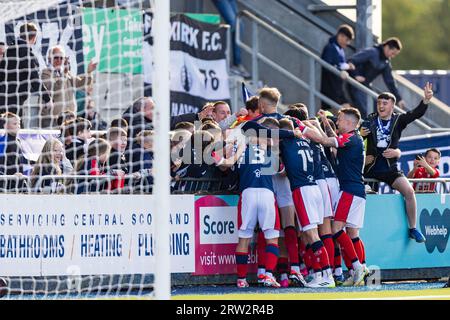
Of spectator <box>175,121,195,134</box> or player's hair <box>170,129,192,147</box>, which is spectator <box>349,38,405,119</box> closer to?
spectator <box>175,121,195,134</box>

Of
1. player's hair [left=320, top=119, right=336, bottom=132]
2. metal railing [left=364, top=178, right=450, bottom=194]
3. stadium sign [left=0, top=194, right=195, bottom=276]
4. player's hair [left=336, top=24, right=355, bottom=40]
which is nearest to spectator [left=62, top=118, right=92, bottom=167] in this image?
stadium sign [left=0, top=194, right=195, bottom=276]

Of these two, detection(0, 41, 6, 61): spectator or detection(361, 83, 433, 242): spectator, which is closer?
detection(0, 41, 6, 61): spectator

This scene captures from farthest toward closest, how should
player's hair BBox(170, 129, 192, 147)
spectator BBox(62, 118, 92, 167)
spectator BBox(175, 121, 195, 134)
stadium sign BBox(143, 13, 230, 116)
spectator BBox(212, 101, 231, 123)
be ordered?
stadium sign BBox(143, 13, 230, 116)
spectator BBox(212, 101, 231, 123)
spectator BBox(175, 121, 195, 134)
player's hair BBox(170, 129, 192, 147)
spectator BBox(62, 118, 92, 167)

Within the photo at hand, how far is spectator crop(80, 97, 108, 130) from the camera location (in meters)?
16.4

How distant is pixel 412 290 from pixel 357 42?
704 cm

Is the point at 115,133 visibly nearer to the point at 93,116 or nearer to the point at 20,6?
the point at 93,116

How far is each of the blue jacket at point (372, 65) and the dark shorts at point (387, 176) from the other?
4486mm

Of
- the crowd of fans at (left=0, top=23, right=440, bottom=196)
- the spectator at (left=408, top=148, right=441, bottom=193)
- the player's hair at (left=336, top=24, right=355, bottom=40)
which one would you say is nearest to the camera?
the crowd of fans at (left=0, top=23, right=440, bottom=196)

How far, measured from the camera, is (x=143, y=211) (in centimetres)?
1581

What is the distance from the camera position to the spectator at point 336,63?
21.3 metres

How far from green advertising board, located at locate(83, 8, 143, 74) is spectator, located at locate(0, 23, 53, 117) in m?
0.73

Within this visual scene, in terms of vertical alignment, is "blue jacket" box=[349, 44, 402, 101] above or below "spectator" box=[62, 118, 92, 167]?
above

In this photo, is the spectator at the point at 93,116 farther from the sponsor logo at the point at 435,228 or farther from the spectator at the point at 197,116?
the sponsor logo at the point at 435,228
